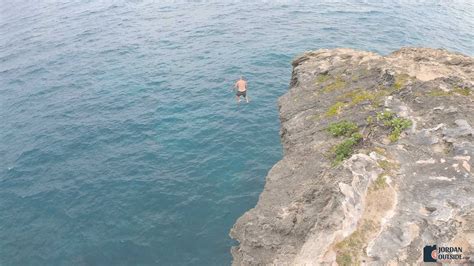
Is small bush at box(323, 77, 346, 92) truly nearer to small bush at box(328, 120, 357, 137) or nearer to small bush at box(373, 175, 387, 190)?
A: small bush at box(328, 120, 357, 137)

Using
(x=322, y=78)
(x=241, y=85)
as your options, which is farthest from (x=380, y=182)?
(x=241, y=85)

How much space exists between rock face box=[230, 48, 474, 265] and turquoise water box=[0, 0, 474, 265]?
28.3 ft

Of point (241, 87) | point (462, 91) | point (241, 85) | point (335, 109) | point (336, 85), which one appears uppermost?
point (462, 91)

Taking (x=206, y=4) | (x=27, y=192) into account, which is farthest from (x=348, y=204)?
(x=206, y=4)

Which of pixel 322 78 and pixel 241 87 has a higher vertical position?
pixel 322 78

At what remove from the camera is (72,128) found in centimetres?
3431

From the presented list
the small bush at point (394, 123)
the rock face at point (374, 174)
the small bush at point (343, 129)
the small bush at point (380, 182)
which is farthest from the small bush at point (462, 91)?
the small bush at point (380, 182)

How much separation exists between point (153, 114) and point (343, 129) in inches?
879

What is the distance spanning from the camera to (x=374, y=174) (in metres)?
12.9

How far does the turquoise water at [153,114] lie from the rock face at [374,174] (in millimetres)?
8636

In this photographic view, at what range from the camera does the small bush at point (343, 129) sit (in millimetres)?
16484

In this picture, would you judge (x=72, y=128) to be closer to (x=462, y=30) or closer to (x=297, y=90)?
(x=297, y=90)

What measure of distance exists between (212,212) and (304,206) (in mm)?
12097

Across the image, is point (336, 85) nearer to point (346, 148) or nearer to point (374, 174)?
point (346, 148)
